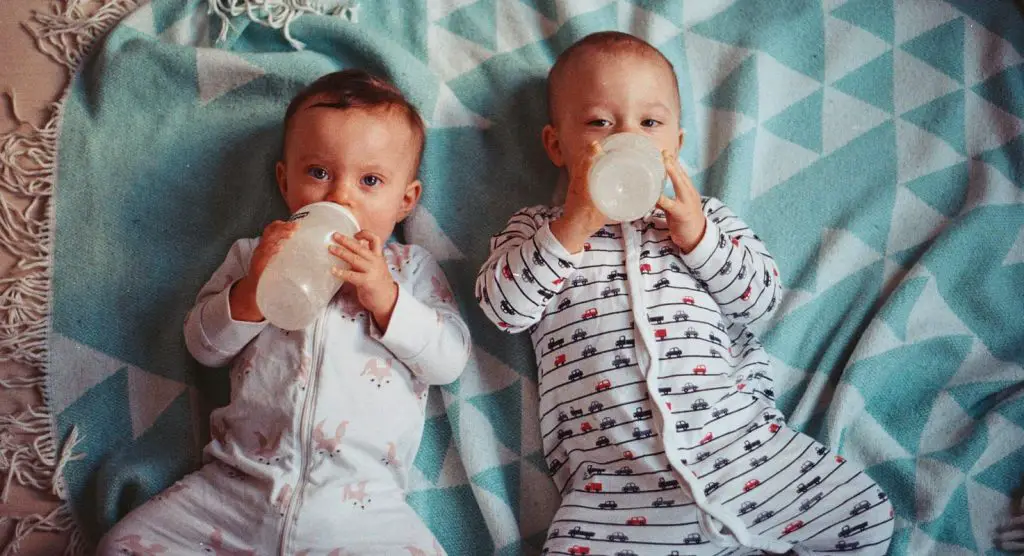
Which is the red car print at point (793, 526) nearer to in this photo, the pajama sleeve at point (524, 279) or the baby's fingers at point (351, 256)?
the pajama sleeve at point (524, 279)

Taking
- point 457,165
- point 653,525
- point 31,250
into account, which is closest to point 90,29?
point 31,250

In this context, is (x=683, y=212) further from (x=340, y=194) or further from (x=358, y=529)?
(x=358, y=529)

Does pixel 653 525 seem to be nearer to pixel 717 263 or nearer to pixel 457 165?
pixel 717 263

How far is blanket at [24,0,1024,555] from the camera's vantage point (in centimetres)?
149

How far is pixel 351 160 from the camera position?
4.57 ft

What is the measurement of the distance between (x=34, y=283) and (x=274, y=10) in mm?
679

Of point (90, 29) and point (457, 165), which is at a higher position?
point (90, 29)

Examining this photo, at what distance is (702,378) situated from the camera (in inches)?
55.6

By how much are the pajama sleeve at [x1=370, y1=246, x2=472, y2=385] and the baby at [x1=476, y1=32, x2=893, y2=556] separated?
0.08 meters

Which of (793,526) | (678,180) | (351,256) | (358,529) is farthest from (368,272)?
(793,526)

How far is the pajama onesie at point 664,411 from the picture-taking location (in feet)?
4.48

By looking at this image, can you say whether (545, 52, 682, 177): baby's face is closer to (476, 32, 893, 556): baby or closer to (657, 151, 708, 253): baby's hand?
(476, 32, 893, 556): baby

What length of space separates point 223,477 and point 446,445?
1.28 ft

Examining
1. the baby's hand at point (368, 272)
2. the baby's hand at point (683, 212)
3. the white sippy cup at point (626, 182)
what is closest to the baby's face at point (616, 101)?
the baby's hand at point (683, 212)
